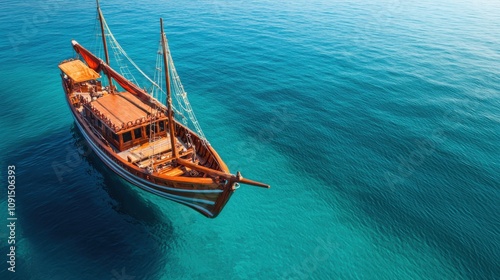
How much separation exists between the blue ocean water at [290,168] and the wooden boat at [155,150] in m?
4.12

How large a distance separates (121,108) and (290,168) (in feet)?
63.5

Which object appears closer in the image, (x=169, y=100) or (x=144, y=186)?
(x=169, y=100)

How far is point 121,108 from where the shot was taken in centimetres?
2792

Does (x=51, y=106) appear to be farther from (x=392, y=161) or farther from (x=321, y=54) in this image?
(x=321, y=54)

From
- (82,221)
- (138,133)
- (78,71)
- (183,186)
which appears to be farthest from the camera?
(78,71)

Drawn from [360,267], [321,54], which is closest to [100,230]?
[360,267]

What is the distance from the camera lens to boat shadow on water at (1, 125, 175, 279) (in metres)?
21.8

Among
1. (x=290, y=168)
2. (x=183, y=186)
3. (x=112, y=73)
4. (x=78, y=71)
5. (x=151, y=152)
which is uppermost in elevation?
(x=112, y=73)

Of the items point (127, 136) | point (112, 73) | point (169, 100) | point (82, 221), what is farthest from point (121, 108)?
point (82, 221)

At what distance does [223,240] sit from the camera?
2445 cm

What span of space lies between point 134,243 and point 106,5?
95327mm

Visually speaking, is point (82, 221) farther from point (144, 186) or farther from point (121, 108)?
point (121, 108)

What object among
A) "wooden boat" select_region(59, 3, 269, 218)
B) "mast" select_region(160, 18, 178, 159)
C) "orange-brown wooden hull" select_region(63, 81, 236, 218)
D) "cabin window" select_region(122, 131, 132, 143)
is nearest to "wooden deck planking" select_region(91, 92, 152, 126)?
"wooden boat" select_region(59, 3, 269, 218)

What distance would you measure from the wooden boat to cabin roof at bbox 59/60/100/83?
290 cm
